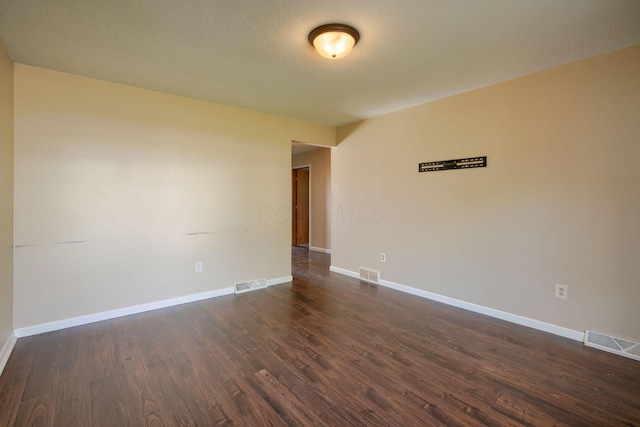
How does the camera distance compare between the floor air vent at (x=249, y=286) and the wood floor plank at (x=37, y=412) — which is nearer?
the wood floor plank at (x=37, y=412)

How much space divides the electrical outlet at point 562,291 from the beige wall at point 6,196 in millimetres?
4616

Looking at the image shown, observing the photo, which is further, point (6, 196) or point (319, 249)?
point (319, 249)

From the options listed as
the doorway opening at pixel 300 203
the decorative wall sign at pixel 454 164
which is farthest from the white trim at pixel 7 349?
the doorway opening at pixel 300 203

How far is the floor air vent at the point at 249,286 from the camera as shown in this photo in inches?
146

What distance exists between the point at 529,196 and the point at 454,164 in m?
0.83

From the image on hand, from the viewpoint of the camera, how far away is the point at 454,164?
326cm

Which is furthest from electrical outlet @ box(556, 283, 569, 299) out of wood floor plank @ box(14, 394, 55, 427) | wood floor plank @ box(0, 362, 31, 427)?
wood floor plank @ box(0, 362, 31, 427)

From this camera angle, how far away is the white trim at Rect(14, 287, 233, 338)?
2.53 metres

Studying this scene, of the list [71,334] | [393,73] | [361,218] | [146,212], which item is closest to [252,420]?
[71,334]

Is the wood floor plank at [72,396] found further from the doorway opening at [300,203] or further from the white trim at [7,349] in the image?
the doorway opening at [300,203]

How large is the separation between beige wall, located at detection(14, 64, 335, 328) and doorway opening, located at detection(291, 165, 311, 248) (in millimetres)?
3277

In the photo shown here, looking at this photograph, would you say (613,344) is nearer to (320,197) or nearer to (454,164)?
(454,164)

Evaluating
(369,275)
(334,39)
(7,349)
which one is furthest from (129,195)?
(369,275)

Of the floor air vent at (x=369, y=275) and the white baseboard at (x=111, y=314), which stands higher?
the floor air vent at (x=369, y=275)
